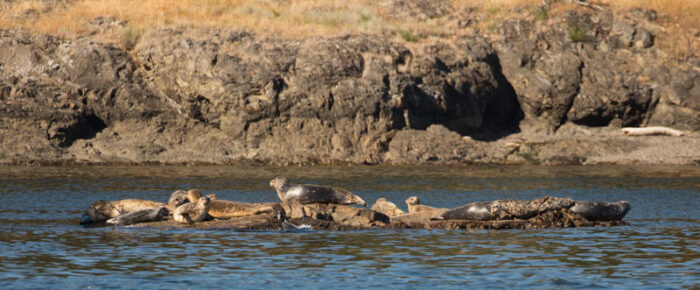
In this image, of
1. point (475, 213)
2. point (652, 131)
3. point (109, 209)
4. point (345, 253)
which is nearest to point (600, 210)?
point (475, 213)

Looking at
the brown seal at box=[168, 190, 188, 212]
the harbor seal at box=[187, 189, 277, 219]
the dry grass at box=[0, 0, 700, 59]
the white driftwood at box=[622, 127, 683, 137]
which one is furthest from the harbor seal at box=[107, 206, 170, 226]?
the white driftwood at box=[622, 127, 683, 137]

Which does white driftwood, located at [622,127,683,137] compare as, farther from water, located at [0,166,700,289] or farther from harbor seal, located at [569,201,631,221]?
harbor seal, located at [569,201,631,221]

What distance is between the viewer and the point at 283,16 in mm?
52812

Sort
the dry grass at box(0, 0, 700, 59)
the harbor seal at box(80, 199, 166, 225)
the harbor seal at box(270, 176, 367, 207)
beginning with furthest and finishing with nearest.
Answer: the dry grass at box(0, 0, 700, 59), the harbor seal at box(80, 199, 166, 225), the harbor seal at box(270, 176, 367, 207)

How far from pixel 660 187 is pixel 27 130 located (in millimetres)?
28069

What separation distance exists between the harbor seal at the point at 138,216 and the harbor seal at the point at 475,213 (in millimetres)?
6428

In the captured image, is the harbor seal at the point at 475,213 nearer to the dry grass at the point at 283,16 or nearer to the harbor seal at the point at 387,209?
the harbor seal at the point at 387,209

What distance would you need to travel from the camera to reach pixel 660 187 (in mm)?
32844

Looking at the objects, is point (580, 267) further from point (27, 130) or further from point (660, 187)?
point (27, 130)

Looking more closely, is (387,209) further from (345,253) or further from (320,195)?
(345,253)

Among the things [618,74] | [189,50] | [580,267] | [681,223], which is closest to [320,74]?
[189,50]

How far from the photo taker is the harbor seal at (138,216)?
21.7 m

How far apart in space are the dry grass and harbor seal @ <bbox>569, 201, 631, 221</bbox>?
28.5 m

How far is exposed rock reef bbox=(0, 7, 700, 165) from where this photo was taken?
4378 centimetres
